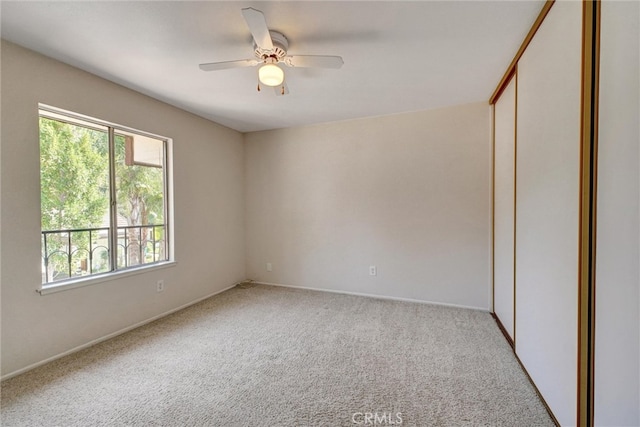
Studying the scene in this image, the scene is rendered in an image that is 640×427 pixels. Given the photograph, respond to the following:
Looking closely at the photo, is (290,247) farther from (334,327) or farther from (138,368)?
(138,368)

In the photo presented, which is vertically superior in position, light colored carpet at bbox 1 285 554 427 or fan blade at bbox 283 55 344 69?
fan blade at bbox 283 55 344 69

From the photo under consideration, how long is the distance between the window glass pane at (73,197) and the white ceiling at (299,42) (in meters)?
0.61

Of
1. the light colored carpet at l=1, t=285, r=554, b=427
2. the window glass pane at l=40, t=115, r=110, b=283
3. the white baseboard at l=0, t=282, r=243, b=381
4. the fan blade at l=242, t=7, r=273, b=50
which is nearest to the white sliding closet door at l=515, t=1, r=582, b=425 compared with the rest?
the light colored carpet at l=1, t=285, r=554, b=427

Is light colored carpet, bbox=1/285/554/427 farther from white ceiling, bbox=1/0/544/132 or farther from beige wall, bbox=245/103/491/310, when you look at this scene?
white ceiling, bbox=1/0/544/132

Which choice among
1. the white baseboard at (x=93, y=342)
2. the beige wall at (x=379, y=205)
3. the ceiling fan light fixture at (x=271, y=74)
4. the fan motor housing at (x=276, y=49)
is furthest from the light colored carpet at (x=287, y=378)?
the fan motor housing at (x=276, y=49)

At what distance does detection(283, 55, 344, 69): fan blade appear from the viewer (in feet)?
5.80

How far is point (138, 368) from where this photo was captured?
1.98 m

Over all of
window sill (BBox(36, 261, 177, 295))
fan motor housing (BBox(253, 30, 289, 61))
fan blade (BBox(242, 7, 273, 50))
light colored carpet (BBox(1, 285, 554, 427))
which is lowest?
light colored carpet (BBox(1, 285, 554, 427))

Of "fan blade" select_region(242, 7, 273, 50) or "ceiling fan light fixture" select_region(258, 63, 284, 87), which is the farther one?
"ceiling fan light fixture" select_region(258, 63, 284, 87)

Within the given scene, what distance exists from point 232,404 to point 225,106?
296 centimetres

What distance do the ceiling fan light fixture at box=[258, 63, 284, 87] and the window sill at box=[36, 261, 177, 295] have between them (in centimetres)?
230

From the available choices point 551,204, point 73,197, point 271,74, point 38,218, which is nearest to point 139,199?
point 73,197

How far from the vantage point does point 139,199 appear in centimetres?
290

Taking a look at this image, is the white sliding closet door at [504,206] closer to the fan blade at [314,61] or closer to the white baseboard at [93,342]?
the fan blade at [314,61]
